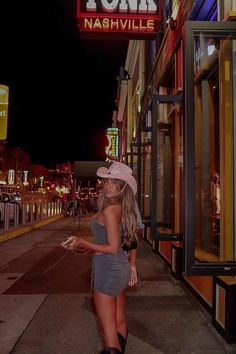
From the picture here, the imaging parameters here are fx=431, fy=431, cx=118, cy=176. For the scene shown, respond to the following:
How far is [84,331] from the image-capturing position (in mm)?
5160

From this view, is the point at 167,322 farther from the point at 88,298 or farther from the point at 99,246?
the point at 99,246

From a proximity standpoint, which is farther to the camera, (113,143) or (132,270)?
(113,143)

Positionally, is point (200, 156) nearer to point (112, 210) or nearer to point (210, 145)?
point (210, 145)

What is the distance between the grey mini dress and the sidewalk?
145 centimetres

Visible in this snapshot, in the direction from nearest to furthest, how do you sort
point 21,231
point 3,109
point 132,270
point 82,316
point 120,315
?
point 120,315, point 132,270, point 82,316, point 21,231, point 3,109

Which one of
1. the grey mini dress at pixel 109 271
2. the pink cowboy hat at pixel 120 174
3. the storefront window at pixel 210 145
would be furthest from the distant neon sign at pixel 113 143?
the grey mini dress at pixel 109 271

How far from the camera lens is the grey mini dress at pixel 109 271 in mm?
3426

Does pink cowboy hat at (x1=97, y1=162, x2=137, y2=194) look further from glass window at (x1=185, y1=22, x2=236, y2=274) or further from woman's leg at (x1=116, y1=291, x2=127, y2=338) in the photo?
woman's leg at (x1=116, y1=291, x2=127, y2=338)

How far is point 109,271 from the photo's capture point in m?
3.45

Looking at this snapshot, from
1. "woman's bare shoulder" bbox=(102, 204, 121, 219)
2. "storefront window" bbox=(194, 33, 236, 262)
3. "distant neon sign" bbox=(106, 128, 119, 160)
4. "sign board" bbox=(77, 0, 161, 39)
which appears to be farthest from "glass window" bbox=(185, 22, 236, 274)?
"distant neon sign" bbox=(106, 128, 119, 160)

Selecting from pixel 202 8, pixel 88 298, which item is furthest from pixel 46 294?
pixel 202 8

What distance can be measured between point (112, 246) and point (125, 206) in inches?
14.5

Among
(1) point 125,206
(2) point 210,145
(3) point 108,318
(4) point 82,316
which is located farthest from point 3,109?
(3) point 108,318

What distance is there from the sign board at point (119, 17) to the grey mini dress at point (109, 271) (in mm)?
8152
